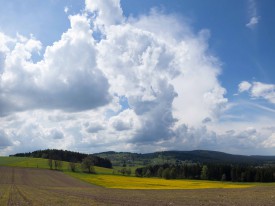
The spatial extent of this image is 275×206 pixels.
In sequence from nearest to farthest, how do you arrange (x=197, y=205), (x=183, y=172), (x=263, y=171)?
(x=197, y=205), (x=263, y=171), (x=183, y=172)

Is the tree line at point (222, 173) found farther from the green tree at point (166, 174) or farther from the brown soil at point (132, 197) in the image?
the brown soil at point (132, 197)

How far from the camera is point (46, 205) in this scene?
104 ft

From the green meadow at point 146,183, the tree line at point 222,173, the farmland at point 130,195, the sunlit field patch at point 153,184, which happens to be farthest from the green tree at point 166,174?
the farmland at point 130,195

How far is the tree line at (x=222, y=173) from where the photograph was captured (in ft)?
454

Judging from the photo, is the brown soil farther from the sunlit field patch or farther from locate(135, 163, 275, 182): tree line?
locate(135, 163, 275, 182): tree line

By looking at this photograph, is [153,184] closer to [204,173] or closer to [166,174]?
[166,174]

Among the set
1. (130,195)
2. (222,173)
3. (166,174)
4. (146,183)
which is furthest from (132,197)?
(222,173)

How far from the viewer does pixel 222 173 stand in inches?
6038

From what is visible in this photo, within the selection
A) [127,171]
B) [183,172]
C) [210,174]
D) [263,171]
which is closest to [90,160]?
[127,171]

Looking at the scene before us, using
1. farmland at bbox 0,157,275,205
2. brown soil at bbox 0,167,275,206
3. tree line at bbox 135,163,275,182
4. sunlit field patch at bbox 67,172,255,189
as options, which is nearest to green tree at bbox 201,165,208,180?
tree line at bbox 135,163,275,182

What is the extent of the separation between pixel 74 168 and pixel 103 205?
11845 cm

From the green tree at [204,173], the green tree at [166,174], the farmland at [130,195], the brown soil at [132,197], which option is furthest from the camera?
the green tree at [204,173]

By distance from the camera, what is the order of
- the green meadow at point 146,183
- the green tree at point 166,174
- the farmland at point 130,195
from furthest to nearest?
the green tree at point 166,174, the green meadow at point 146,183, the farmland at point 130,195

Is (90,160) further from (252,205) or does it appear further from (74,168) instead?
(252,205)
